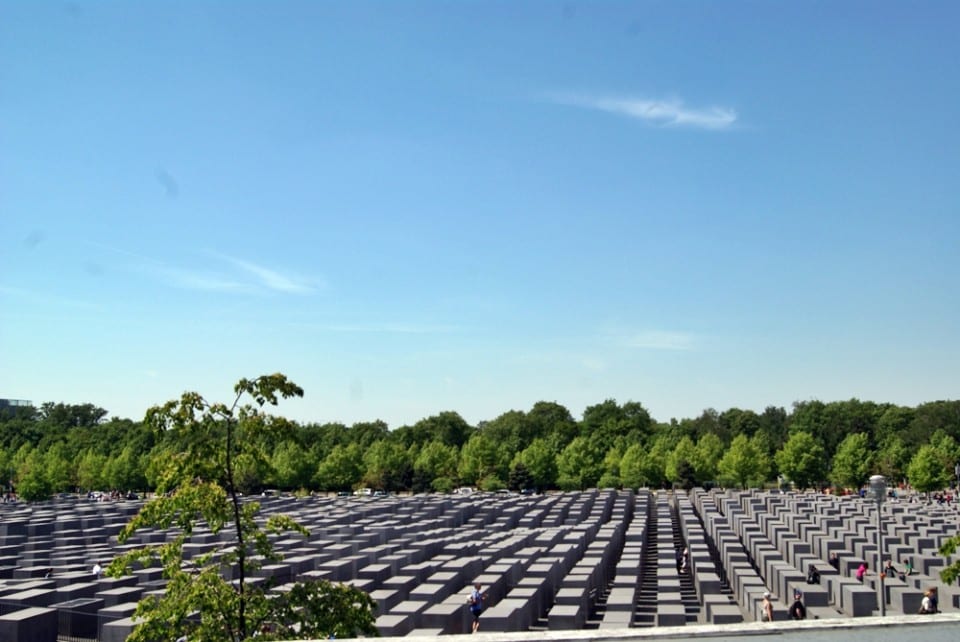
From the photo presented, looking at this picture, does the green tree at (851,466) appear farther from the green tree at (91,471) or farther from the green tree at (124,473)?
the green tree at (91,471)

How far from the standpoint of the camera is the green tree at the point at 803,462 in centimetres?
7131

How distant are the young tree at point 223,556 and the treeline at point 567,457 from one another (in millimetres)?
44430

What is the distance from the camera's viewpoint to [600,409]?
436 ft

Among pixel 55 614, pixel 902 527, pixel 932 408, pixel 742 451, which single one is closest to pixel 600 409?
pixel 932 408

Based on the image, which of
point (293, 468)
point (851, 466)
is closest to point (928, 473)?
point (851, 466)

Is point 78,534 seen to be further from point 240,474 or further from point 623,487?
point 623,487

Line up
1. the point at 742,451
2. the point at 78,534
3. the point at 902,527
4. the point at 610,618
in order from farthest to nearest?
the point at 742,451 → the point at 78,534 → the point at 902,527 → the point at 610,618

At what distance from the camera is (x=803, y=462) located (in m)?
71.1

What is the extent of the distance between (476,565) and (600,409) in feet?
353

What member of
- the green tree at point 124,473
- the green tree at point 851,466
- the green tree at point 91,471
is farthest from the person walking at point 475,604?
the green tree at point 91,471

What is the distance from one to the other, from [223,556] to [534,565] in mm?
16988

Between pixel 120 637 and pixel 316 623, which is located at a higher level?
pixel 316 623

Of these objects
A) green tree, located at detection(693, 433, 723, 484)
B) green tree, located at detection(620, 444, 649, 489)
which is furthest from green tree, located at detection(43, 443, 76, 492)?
green tree, located at detection(693, 433, 723, 484)

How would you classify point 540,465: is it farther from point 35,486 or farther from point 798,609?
point 798,609
